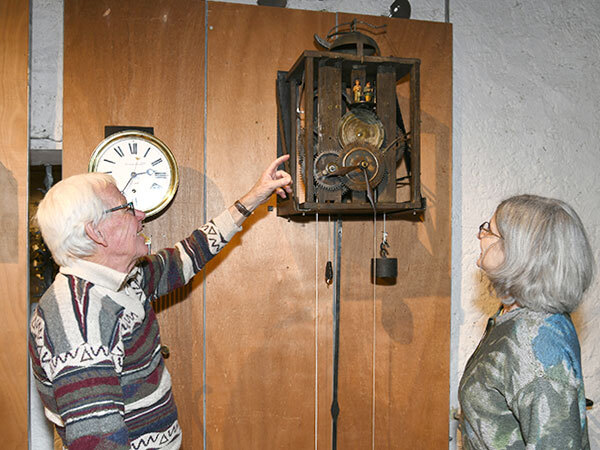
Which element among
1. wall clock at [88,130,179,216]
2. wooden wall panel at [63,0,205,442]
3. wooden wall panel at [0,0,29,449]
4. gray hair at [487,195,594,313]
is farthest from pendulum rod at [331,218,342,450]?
wooden wall panel at [0,0,29,449]

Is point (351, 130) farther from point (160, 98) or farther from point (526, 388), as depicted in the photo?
point (526, 388)

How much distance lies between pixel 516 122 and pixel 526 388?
4.95 feet

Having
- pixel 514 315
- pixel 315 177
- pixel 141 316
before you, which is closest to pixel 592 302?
pixel 514 315

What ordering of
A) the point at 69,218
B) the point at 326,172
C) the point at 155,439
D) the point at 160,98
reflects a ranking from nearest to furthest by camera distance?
the point at 69,218 < the point at 155,439 < the point at 326,172 < the point at 160,98

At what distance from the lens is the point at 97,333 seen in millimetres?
1239

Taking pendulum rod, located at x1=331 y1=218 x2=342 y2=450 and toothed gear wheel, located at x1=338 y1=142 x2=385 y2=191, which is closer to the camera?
toothed gear wheel, located at x1=338 y1=142 x2=385 y2=191

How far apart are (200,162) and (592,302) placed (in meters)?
1.94

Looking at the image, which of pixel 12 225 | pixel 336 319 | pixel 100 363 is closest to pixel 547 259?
pixel 336 319

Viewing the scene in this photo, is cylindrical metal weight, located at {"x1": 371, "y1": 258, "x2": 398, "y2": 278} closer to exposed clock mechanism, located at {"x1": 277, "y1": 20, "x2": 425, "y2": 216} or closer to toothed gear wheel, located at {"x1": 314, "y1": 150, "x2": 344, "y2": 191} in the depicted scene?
exposed clock mechanism, located at {"x1": 277, "y1": 20, "x2": 425, "y2": 216}

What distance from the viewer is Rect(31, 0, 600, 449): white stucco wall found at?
233 cm

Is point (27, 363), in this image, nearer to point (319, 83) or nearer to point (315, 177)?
point (315, 177)

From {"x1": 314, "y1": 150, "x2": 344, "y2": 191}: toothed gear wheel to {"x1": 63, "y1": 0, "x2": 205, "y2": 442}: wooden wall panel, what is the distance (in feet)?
1.81

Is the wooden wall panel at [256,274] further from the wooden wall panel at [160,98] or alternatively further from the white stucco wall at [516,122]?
the white stucco wall at [516,122]

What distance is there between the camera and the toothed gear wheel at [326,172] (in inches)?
67.4
